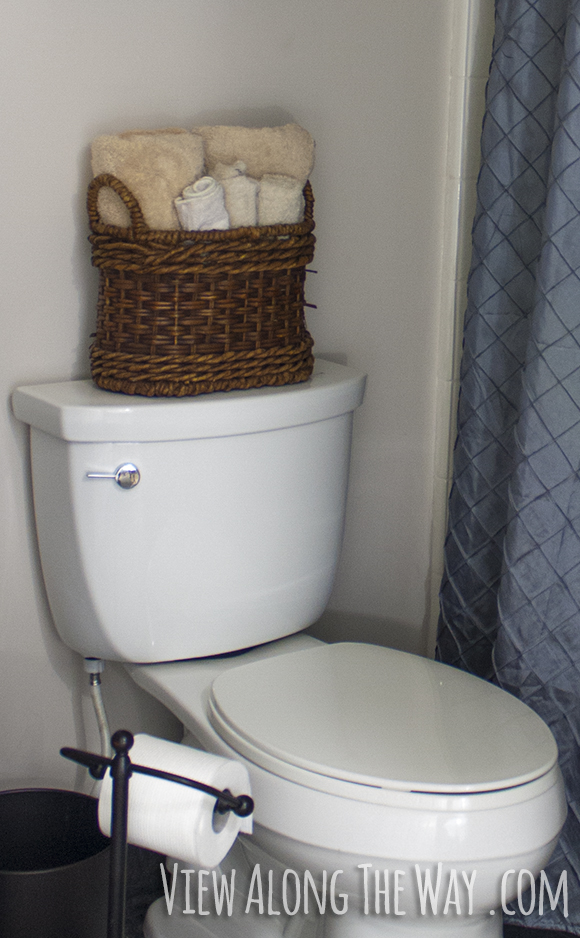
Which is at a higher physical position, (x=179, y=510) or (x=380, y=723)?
(x=179, y=510)

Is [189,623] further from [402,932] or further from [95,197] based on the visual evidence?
[95,197]

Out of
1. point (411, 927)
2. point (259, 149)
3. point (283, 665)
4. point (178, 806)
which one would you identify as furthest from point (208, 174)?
point (411, 927)

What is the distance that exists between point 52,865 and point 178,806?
0.47m

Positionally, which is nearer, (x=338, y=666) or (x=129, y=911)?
(x=338, y=666)

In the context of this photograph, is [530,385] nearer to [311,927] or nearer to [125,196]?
[125,196]

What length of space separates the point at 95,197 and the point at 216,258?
17cm

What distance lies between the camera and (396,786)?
1.00 meters

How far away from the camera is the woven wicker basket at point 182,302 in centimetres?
120

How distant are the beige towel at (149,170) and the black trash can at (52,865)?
75 cm

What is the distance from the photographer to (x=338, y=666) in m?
1.26

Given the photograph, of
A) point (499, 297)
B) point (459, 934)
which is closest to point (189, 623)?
point (459, 934)

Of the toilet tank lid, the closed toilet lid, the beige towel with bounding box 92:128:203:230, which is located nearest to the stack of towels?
the beige towel with bounding box 92:128:203:230

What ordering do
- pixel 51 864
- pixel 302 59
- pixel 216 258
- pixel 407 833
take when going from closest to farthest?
1. pixel 407 833
2. pixel 216 258
3. pixel 51 864
4. pixel 302 59

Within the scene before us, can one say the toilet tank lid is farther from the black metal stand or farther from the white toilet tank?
the black metal stand
